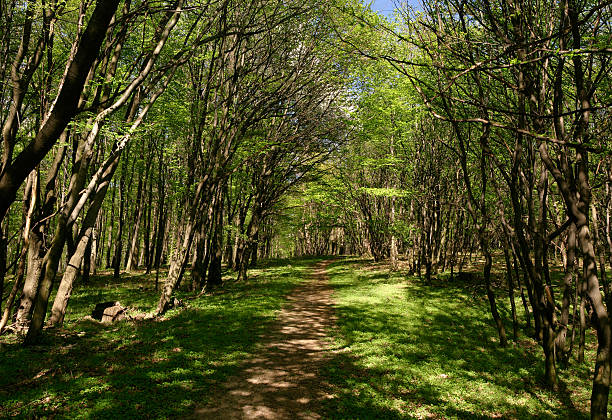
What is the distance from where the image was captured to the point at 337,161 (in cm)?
→ 2870

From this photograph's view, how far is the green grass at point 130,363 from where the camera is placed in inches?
229

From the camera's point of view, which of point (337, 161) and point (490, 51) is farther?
point (337, 161)

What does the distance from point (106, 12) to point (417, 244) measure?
2177 centimetres

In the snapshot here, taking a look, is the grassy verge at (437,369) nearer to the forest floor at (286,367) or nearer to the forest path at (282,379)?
the forest floor at (286,367)

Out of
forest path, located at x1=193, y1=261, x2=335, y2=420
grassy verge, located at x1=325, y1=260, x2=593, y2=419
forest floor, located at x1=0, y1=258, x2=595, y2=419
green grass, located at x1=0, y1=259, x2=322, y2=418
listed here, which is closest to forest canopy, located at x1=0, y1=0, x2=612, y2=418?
grassy verge, located at x1=325, y1=260, x2=593, y2=419

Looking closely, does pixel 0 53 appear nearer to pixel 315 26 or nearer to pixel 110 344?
pixel 110 344

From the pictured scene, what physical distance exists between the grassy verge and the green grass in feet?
9.49

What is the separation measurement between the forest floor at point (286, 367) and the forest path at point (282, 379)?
36 millimetres

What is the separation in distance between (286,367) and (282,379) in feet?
2.25

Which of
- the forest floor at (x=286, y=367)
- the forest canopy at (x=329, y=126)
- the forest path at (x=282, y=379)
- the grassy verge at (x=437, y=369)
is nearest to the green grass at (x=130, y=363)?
the forest floor at (x=286, y=367)

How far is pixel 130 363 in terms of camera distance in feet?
25.1

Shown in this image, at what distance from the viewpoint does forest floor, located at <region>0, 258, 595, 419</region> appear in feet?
20.6

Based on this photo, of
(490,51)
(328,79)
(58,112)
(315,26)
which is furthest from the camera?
(328,79)

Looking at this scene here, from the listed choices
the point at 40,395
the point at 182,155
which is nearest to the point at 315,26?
the point at 182,155
